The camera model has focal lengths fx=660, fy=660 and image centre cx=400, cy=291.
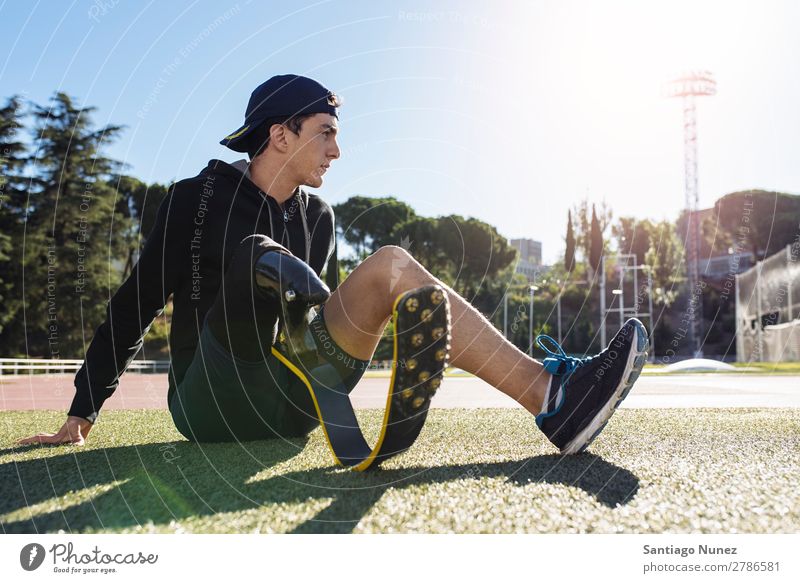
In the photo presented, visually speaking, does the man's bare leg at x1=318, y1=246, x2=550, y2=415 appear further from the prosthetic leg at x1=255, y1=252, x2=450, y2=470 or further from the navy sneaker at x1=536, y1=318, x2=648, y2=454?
the prosthetic leg at x1=255, y1=252, x2=450, y2=470

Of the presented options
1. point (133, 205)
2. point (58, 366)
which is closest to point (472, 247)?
point (58, 366)

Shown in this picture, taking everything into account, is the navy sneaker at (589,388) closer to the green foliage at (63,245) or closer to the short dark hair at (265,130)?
the short dark hair at (265,130)

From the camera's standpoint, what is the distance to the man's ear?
223 centimetres

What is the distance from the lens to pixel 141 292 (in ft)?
6.93

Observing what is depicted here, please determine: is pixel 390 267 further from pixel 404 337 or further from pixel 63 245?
pixel 63 245

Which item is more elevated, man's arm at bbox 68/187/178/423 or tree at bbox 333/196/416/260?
tree at bbox 333/196/416/260

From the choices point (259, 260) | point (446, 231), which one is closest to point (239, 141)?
point (259, 260)

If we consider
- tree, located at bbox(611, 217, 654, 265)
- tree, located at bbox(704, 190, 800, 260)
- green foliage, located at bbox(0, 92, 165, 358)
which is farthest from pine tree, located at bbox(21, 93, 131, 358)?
tree, located at bbox(704, 190, 800, 260)

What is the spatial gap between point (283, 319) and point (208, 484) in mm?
429

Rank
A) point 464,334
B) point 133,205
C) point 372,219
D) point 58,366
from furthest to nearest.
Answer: point 133,205 < point 58,366 < point 372,219 < point 464,334

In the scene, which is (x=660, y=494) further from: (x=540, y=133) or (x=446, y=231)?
(x=446, y=231)

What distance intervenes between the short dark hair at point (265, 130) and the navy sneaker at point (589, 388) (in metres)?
1.14

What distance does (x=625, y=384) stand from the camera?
171cm
